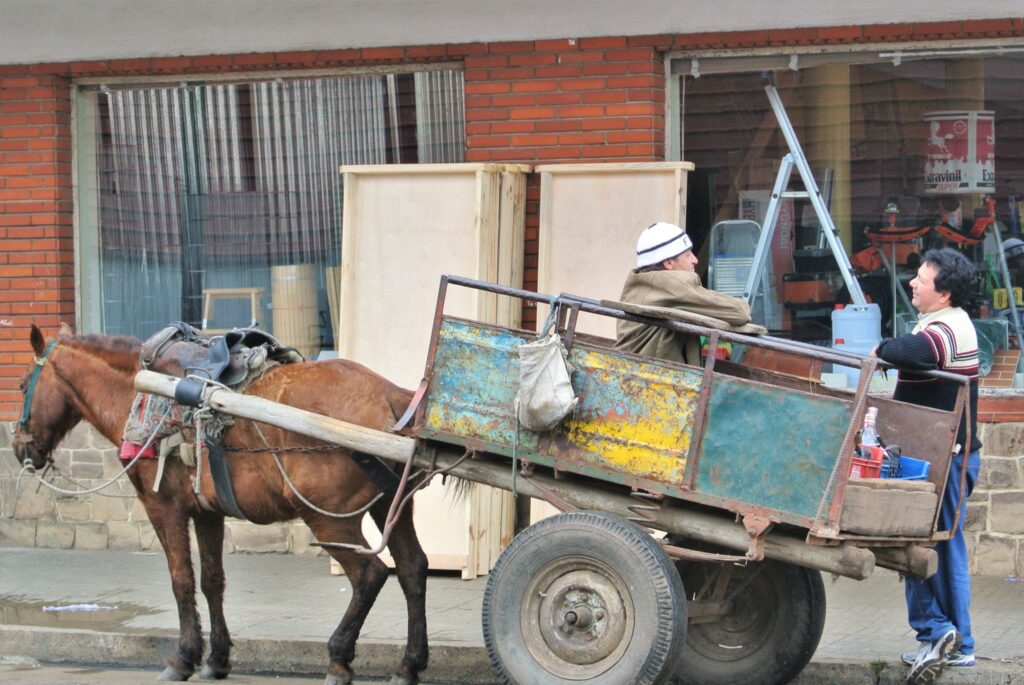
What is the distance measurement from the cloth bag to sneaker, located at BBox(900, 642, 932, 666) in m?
2.25

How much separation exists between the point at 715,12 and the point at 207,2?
3361 mm

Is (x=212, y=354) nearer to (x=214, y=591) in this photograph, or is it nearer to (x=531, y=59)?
(x=214, y=591)

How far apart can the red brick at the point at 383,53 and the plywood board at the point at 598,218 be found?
143 cm

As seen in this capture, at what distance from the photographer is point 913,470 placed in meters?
5.71

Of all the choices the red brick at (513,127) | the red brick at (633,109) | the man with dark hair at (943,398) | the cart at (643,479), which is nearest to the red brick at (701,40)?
the red brick at (633,109)

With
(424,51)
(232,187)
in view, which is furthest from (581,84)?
(232,187)

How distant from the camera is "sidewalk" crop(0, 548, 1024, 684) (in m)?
7.13

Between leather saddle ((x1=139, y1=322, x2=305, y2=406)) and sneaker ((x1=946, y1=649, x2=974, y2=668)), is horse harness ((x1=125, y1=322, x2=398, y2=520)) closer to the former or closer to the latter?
leather saddle ((x1=139, y1=322, x2=305, y2=406))

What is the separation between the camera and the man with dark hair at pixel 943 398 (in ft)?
20.5

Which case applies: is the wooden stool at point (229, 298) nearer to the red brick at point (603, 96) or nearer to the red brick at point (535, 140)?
the red brick at point (535, 140)

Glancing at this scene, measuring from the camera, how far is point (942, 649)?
6.51 metres

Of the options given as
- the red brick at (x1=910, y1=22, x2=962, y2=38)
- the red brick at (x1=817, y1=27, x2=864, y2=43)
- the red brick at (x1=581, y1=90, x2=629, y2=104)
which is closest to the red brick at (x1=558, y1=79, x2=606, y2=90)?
the red brick at (x1=581, y1=90, x2=629, y2=104)

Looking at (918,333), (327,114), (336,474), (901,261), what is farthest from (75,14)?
(918,333)

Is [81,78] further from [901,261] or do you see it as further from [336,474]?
[901,261]
